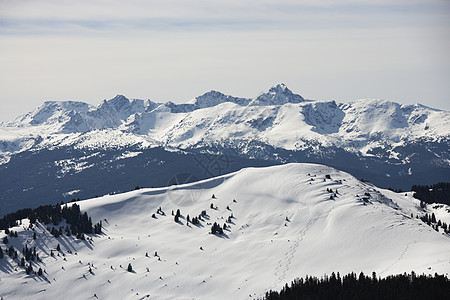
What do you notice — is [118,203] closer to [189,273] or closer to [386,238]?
[189,273]

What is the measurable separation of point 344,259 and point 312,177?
51436mm

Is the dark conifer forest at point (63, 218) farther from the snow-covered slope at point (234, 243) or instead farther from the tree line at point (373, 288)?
the tree line at point (373, 288)

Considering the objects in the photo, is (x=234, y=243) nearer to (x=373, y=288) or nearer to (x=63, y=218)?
(x=63, y=218)

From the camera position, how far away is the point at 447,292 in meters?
83.6

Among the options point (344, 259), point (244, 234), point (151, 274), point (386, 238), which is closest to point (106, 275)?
point (151, 274)

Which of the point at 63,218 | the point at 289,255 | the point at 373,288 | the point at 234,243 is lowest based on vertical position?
the point at 234,243

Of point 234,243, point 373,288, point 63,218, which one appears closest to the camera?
point 373,288

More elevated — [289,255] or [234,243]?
[289,255]

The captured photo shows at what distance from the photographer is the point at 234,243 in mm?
138875

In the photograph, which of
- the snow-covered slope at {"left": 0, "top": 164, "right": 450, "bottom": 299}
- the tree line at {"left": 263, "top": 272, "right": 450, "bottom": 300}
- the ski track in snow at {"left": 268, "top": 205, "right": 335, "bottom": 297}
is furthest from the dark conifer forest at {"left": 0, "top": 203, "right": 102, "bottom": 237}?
the tree line at {"left": 263, "top": 272, "right": 450, "bottom": 300}

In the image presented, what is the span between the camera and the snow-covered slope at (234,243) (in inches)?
4648

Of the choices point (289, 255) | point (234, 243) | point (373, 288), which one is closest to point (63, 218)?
point (234, 243)

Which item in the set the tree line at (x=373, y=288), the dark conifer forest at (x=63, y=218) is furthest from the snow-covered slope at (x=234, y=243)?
the tree line at (x=373, y=288)

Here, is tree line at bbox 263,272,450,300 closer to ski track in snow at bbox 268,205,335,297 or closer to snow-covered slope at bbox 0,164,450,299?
snow-covered slope at bbox 0,164,450,299
